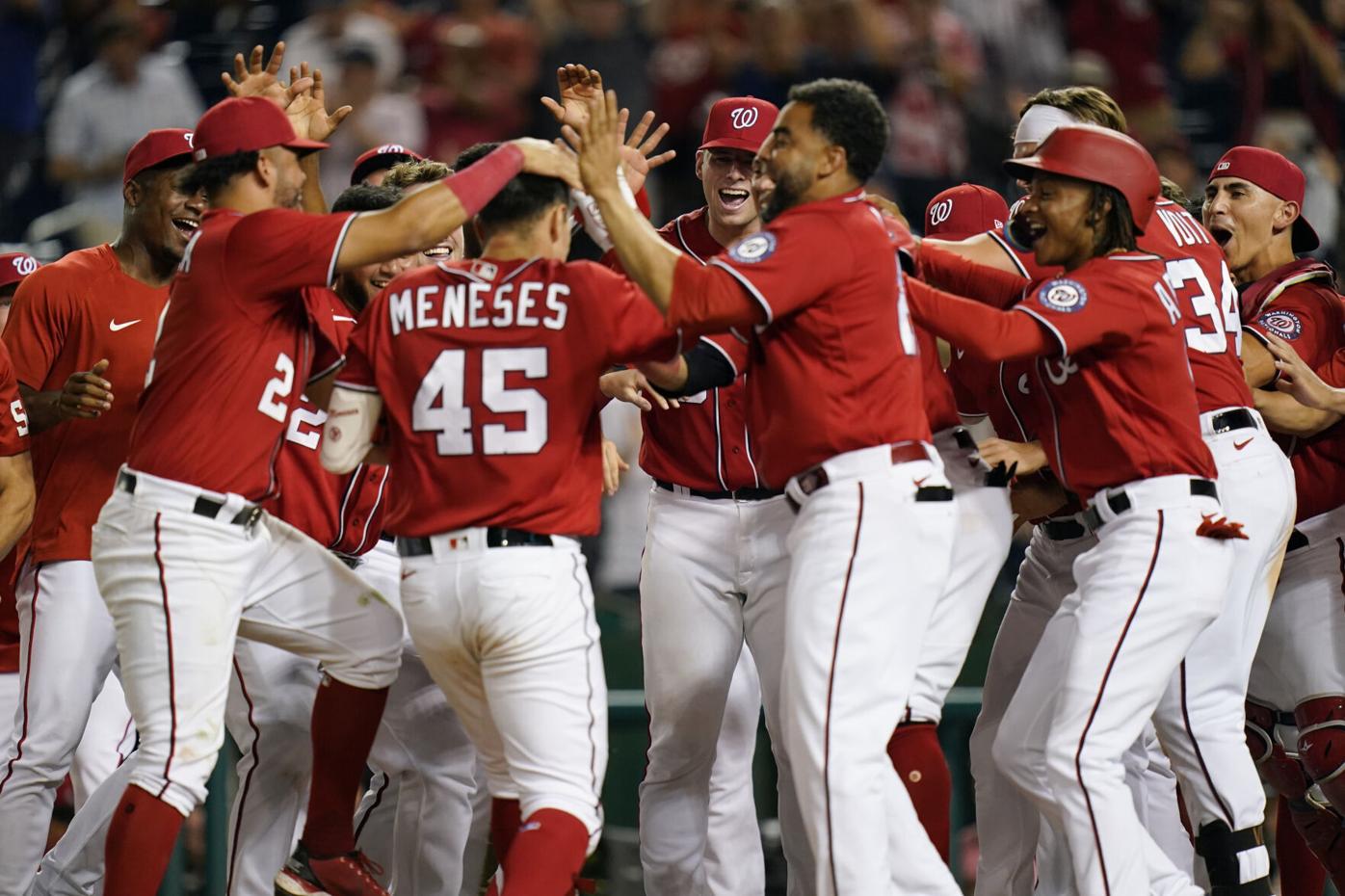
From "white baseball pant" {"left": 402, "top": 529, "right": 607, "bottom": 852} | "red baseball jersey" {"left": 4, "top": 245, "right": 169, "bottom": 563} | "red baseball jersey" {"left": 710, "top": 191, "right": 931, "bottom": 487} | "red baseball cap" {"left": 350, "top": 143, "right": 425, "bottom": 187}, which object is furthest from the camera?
"red baseball cap" {"left": 350, "top": 143, "right": 425, "bottom": 187}

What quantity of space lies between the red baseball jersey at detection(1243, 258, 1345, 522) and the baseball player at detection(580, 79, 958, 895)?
1868 mm

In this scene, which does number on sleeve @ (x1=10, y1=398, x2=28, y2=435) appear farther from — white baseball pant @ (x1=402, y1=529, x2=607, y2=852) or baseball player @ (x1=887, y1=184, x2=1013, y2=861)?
baseball player @ (x1=887, y1=184, x2=1013, y2=861)

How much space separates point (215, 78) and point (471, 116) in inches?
58.6

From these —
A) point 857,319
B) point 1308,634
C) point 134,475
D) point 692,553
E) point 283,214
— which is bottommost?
point 1308,634

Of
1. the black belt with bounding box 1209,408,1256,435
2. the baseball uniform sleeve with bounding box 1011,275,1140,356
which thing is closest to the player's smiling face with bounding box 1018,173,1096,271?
the baseball uniform sleeve with bounding box 1011,275,1140,356

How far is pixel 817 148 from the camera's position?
4258 mm

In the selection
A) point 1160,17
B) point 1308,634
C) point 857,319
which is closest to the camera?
point 857,319

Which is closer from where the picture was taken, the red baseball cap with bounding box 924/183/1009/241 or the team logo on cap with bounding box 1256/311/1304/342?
the red baseball cap with bounding box 924/183/1009/241

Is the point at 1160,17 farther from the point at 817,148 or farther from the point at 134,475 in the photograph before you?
the point at 134,475

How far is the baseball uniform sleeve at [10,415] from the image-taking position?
5.04 meters

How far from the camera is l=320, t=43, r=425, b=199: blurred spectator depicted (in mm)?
9578

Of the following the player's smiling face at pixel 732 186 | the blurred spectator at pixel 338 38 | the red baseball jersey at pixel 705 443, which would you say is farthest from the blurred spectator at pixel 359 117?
the red baseball jersey at pixel 705 443

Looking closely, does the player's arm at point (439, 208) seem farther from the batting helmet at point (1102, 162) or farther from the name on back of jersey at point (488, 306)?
the batting helmet at point (1102, 162)

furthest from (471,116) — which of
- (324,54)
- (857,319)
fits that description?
(857,319)
